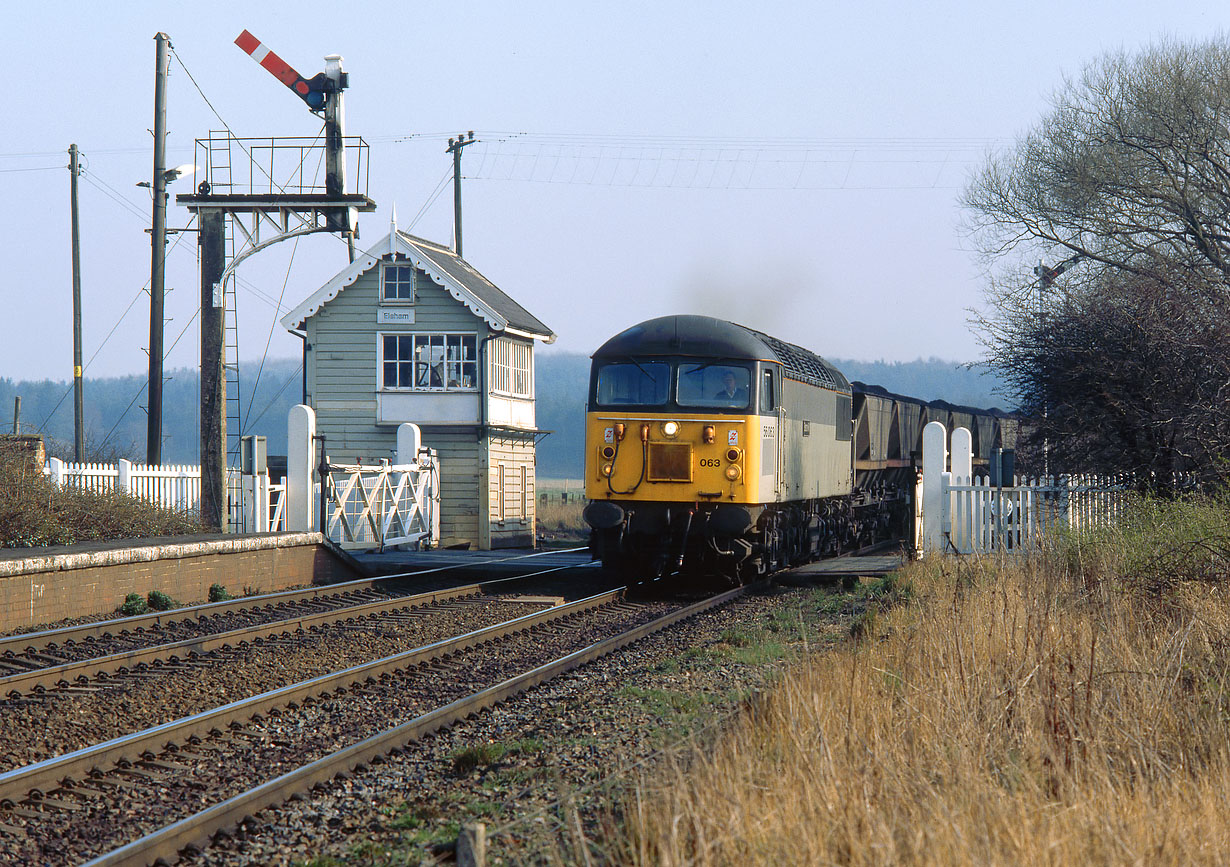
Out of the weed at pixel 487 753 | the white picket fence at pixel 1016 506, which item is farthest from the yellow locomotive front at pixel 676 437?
the weed at pixel 487 753

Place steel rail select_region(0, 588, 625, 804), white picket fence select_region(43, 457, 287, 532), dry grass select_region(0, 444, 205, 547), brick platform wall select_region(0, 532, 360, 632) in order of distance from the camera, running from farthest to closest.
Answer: white picket fence select_region(43, 457, 287, 532)
dry grass select_region(0, 444, 205, 547)
brick platform wall select_region(0, 532, 360, 632)
steel rail select_region(0, 588, 625, 804)

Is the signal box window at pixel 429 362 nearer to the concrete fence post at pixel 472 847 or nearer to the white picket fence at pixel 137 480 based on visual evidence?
the white picket fence at pixel 137 480

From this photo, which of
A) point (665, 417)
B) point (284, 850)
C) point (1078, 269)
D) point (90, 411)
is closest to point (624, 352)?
point (665, 417)

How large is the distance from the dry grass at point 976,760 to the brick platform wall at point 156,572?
7.58 meters

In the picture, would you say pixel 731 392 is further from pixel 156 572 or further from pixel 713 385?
pixel 156 572

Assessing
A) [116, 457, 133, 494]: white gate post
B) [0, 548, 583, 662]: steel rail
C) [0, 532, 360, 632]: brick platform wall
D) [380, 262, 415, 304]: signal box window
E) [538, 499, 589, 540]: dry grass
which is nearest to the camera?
[0, 548, 583, 662]: steel rail

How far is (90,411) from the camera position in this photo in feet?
576

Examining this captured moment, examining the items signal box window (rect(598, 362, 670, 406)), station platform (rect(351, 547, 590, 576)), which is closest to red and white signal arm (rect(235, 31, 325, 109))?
station platform (rect(351, 547, 590, 576))

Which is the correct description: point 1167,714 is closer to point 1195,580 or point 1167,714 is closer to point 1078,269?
point 1195,580

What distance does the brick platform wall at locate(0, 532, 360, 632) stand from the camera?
11.2 metres

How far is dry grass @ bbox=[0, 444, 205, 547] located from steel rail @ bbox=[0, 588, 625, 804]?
620cm

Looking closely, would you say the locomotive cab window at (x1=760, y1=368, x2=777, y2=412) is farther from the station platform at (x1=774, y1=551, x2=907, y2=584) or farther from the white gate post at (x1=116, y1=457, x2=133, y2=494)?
the white gate post at (x1=116, y1=457, x2=133, y2=494)

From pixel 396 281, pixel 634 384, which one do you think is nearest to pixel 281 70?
pixel 396 281

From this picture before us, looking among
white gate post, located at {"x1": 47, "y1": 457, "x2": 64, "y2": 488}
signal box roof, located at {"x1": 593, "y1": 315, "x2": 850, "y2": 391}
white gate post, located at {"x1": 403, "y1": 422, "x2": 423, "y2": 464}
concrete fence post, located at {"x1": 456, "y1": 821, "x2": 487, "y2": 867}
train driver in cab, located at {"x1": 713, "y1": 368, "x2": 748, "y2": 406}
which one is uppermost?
signal box roof, located at {"x1": 593, "y1": 315, "x2": 850, "y2": 391}
